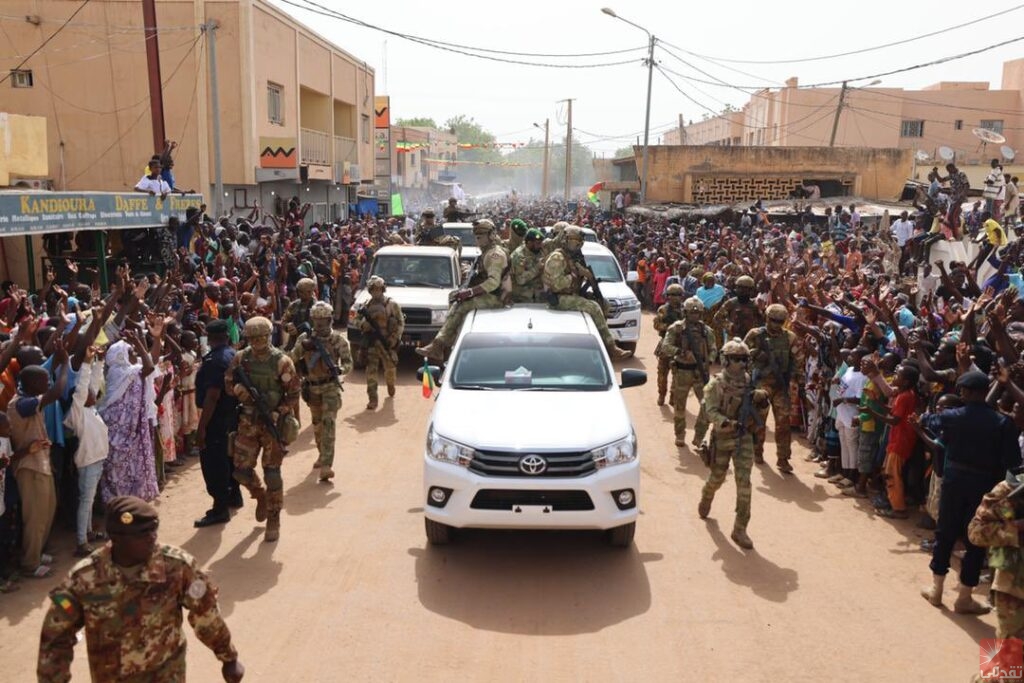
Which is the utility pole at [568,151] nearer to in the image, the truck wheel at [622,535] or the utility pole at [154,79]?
the utility pole at [154,79]

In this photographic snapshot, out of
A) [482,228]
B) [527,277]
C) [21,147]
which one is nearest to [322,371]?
[527,277]

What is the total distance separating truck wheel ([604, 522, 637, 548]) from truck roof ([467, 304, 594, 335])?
78.0 inches

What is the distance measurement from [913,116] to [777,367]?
47.2 metres

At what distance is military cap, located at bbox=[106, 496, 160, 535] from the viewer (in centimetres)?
340

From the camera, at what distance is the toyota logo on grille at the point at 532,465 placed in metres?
6.21

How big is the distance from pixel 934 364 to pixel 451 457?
397 cm

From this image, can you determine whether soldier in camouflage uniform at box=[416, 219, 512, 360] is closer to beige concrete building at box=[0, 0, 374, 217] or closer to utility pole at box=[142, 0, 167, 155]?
utility pole at box=[142, 0, 167, 155]

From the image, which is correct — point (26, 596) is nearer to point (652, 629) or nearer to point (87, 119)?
point (652, 629)

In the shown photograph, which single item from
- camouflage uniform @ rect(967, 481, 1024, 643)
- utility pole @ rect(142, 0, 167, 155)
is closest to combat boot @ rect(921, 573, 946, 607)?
camouflage uniform @ rect(967, 481, 1024, 643)

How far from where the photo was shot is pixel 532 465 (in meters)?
6.21

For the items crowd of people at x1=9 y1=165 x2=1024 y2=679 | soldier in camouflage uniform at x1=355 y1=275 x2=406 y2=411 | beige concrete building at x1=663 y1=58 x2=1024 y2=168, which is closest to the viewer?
crowd of people at x1=9 y1=165 x2=1024 y2=679

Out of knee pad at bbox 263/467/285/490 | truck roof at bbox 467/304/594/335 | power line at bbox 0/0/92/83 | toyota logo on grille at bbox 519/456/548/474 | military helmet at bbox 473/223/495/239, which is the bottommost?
knee pad at bbox 263/467/285/490

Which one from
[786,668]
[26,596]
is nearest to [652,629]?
[786,668]

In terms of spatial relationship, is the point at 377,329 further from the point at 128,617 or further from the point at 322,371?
the point at 128,617
